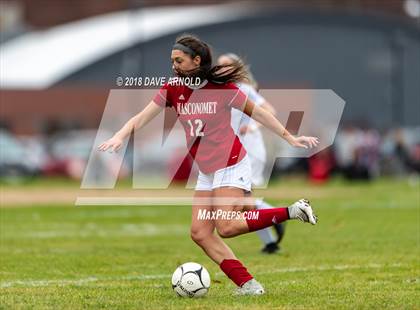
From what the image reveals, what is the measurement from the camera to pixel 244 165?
8.63m

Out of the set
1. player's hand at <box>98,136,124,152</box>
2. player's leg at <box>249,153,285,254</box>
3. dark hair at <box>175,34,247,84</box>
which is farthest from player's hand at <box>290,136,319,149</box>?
player's leg at <box>249,153,285,254</box>

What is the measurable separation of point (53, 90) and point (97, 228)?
4440 centimetres

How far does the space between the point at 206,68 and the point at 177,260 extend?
3.86 meters

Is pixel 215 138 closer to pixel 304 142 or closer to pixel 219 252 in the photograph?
pixel 304 142

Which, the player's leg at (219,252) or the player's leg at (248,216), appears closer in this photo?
the player's leg at (248,216)

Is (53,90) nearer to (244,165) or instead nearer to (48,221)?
(48,221)

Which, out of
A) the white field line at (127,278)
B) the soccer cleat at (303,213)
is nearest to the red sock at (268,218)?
the soccer cleat at (303,213)

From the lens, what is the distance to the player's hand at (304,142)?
8.38 m

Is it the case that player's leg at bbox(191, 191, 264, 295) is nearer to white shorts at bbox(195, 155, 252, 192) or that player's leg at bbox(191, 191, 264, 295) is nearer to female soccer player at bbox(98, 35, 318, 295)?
female soccer player at bbox(98, 35, 318, 295)

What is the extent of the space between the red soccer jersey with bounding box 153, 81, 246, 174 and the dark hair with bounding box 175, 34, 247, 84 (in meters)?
0.07

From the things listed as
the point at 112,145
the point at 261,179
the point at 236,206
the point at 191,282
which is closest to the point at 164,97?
the point at 112,145

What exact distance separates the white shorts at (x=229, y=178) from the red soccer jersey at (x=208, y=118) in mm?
44

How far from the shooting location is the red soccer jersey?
8.50 m

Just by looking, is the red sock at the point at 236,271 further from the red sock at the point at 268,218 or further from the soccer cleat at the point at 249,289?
the red sock at the point at 268,218
